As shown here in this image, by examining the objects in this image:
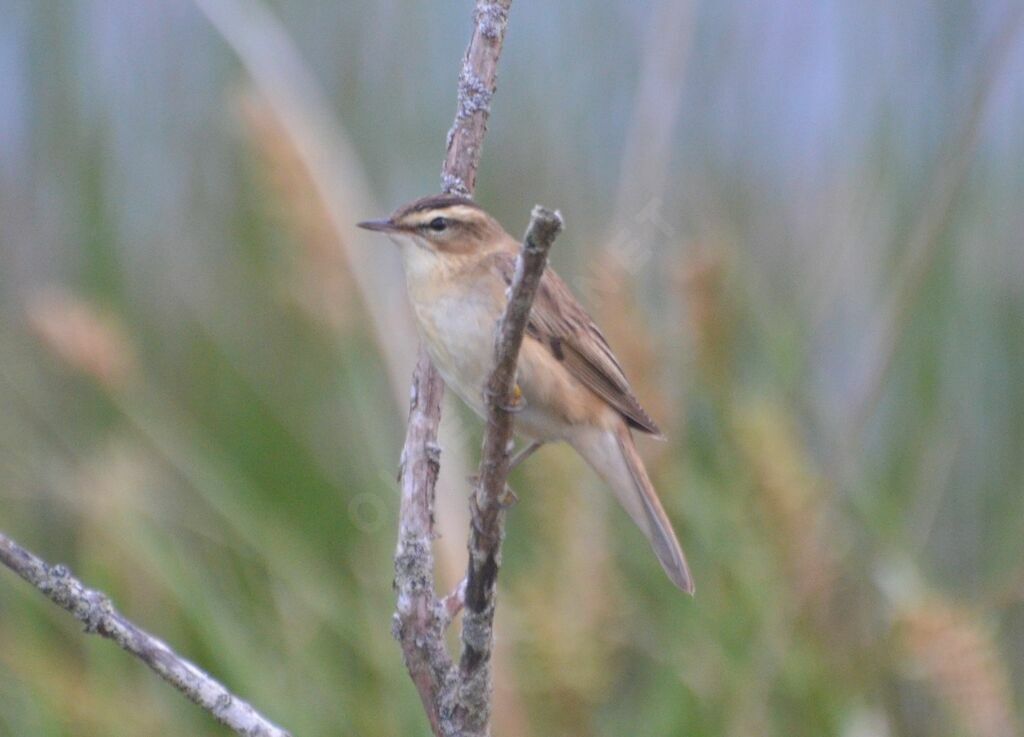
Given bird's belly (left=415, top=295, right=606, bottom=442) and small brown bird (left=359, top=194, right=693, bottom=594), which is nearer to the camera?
bird's belly (left=415, top=295, right=606, bottom=442)

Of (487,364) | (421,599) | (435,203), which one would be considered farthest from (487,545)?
(435,203)

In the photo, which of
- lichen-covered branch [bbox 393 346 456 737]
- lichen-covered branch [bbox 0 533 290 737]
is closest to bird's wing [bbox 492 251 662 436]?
lichen-covered branch [bbox 393 346 456 737]

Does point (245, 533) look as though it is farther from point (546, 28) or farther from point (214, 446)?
point (546, 28)

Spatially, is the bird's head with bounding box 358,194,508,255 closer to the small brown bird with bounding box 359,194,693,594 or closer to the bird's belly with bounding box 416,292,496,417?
the small brown bird with bounding box 359,194,693,594

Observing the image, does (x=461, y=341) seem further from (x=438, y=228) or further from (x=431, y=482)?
(x=431, y=482)

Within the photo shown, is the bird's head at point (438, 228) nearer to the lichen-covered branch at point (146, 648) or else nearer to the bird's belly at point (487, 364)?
the bird's belly at point (487, 364)

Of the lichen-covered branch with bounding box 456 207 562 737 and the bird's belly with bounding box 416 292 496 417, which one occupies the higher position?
the lichen-covered branch with bounding box 456 207 562 737
